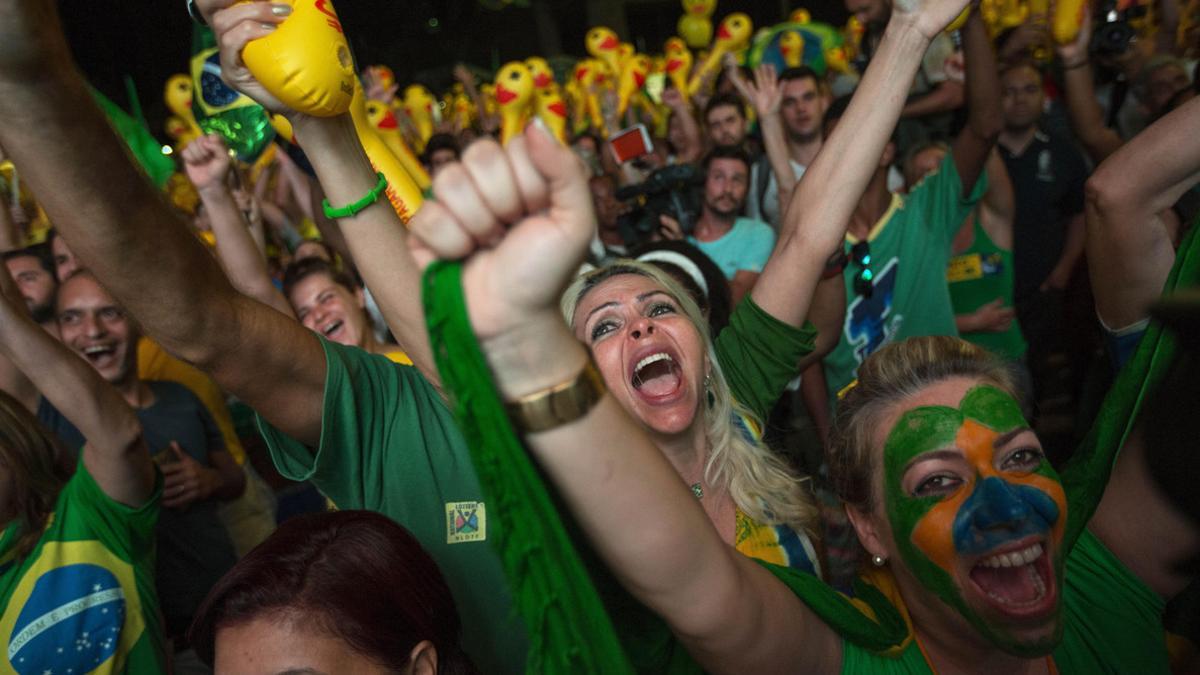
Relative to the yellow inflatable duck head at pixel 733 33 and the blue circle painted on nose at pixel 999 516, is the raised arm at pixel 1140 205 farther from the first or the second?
the yellow inflatable duck head at pixel 733 33

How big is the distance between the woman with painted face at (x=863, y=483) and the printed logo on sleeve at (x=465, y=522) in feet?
1.27

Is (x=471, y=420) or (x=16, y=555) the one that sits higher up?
(x=471, y=420)

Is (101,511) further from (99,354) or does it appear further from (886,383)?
(886,383)

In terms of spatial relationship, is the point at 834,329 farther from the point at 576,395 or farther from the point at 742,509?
the point at 576,395

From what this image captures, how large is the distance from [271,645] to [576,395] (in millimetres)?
667

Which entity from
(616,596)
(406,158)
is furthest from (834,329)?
(616,596)

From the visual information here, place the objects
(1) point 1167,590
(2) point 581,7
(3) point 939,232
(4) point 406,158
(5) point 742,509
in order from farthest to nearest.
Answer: (2) point 581,7 → (3) point 939,232 → (4) point 406,158 → (5) point 742,509 → (1) point 1167,590

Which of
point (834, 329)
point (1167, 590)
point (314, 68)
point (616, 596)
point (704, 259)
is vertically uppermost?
point (314, 68)

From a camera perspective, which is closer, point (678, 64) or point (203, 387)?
point (203, 387)

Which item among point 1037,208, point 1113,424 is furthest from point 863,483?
point 1037,208

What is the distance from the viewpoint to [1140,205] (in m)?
1.46

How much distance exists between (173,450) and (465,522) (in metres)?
1.47

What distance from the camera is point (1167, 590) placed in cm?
143

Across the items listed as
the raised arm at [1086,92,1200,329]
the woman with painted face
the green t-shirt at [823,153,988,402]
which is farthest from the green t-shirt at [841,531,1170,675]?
the green t-shirt at [823,153,988,402]
